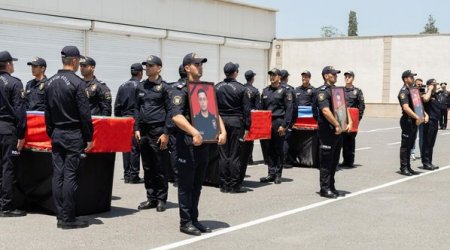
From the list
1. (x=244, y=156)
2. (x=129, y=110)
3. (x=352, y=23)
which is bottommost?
(x=244, y=156)

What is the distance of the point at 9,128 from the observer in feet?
25.3

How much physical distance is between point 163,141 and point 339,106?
316cm

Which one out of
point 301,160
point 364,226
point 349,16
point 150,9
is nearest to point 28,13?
point 150,9

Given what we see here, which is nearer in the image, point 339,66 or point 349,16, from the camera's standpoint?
point 339,66

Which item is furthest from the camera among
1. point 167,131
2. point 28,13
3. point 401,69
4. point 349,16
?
point 349,16

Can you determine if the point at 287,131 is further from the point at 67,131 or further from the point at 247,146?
the point at 67,131

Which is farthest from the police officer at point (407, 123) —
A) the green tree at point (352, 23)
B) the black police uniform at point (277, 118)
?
the green tree at point (352, 23)

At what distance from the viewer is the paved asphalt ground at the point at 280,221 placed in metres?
6.65

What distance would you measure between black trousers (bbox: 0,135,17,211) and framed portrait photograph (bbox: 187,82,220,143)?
237 centimetres

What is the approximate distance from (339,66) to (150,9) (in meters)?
15.2

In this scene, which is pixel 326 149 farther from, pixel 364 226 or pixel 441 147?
pixel 441 147

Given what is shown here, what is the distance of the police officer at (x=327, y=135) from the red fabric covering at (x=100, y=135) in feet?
9.97

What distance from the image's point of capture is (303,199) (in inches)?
371

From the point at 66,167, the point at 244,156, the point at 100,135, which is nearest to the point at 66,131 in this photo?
the point at 66,167
